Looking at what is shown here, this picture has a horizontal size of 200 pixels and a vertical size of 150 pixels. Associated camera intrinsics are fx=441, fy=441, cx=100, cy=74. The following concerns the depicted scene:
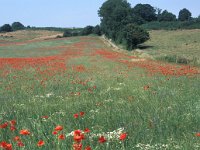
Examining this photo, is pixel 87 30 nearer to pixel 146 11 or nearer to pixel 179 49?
pixel 146 11

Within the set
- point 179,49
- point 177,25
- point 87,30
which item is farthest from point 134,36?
point 87,30

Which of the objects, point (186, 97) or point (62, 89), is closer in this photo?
point (186, 97)

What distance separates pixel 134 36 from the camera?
6353 centimetres

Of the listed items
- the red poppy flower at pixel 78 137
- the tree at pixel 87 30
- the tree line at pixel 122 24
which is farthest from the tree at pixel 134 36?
the red poppy flower at pixel 78 137

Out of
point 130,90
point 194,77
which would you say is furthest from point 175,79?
point 130,90

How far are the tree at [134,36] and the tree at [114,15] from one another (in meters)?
16.4

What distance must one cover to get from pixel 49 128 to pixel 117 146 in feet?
6.35

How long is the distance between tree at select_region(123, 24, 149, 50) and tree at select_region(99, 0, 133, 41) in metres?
16.4

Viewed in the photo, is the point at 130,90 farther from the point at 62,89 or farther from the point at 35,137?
the point at 35,137

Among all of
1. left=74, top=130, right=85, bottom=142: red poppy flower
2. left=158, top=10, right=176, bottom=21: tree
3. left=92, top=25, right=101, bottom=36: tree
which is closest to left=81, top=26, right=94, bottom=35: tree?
left=92, top=25, right=101, bottom=36: tree

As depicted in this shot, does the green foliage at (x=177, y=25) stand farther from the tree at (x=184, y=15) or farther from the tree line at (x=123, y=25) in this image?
the tree at (x=184, y=15)

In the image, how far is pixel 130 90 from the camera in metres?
14.4

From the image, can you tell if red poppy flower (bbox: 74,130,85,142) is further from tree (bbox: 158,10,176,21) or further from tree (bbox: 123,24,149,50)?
tree (bbox: 158,10,176,21)

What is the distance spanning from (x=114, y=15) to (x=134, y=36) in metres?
25.5
